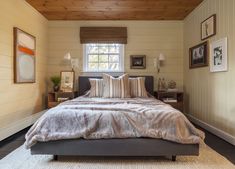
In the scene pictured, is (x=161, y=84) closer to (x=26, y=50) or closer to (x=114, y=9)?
(x=114, y=9)

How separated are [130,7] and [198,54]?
170 centimetres

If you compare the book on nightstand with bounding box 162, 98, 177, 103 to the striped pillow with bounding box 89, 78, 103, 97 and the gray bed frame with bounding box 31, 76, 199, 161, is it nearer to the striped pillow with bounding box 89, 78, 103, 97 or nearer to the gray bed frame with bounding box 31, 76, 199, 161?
the striped pillow with bounding box 89, 78, 103, 97

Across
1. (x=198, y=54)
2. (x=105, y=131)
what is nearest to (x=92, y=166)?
(x=105, y=131)

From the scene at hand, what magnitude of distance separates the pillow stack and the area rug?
1799 millimetres

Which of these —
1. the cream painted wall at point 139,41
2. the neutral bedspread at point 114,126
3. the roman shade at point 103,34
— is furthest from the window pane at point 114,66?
the neutral bedspread at point 114,126

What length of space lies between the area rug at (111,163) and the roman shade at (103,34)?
11.1 ft

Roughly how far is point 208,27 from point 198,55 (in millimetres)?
669

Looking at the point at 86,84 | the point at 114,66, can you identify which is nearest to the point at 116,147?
the point at 86,84

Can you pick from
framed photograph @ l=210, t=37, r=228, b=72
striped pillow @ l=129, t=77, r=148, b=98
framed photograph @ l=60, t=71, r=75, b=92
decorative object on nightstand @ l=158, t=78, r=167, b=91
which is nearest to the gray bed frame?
framed photograph @ l=210, t=37, r=228, b=72

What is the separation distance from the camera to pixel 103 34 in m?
5.59

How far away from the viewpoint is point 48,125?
2.70 metres

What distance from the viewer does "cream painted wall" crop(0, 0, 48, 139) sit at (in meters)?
3.59

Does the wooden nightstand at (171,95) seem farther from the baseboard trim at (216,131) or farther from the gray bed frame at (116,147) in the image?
the gray bed frame at (116,147)

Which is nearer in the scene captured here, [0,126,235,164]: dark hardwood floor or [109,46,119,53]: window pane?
[0,126,235,164]: dark hardwood floor
